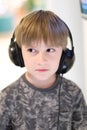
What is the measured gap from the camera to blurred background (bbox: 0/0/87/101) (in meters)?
1.89

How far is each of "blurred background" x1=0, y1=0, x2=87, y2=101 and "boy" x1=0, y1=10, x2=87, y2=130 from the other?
2.99 ft

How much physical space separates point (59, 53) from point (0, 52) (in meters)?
1.05

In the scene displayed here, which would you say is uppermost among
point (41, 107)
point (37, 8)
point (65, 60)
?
point (37, 8)

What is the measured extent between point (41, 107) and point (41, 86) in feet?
0.25

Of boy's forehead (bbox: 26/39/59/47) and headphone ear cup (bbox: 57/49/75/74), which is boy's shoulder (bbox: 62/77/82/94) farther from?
boy's forehead (bbox: 26/39/59/47)

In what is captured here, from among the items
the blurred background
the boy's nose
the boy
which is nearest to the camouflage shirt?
the boy

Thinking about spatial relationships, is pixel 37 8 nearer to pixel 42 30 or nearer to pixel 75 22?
pixel 75 22

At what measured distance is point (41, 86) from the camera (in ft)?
3.27

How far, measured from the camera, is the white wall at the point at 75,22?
1.96 m

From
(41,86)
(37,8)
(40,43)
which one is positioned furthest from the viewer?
(37,8)

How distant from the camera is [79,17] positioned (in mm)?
1999

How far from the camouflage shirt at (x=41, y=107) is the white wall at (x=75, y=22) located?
928mm

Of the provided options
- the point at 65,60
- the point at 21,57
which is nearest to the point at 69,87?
the point at 65,60

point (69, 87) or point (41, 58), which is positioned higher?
point (41, 58)
